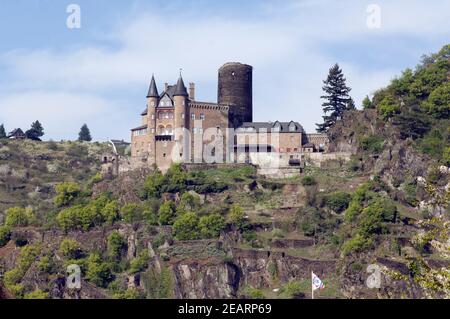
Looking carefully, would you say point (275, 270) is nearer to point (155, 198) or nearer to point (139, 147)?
point (155, 198)

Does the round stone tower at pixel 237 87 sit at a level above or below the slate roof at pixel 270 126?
above

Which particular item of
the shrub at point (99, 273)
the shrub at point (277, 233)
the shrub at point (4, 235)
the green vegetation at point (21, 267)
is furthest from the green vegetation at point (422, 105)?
the shrub at point (4, 235)

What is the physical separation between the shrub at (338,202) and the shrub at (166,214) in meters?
13.5

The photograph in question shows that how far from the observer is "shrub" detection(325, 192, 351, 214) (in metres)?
94.0

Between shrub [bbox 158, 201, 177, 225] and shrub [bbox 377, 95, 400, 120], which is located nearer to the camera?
shrub [bbox 158, 201, 177, 225]

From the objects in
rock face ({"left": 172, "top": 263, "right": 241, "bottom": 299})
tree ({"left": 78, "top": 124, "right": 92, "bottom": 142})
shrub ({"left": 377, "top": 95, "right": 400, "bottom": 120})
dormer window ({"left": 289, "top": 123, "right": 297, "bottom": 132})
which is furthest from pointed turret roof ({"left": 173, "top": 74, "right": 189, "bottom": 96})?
tree ({"left": 78, "top": 124, "right": 92, "bottom": 142})

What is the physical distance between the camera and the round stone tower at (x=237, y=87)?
368ft

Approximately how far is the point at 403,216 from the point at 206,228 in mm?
16524

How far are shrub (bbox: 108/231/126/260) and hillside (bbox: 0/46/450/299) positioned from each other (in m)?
0.10

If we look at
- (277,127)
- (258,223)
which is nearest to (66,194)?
(277,127)

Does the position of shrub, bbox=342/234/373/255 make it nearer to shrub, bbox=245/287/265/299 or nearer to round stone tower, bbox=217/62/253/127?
shrub, bbox=245/287/265/299

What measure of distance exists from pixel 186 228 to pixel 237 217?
14.6ft

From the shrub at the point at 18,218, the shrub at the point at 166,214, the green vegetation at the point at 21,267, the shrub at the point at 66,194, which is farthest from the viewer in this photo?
the shrub at the point at 66,194

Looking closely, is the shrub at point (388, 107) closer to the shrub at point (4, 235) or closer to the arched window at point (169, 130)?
the arched window at point (169, 130)
